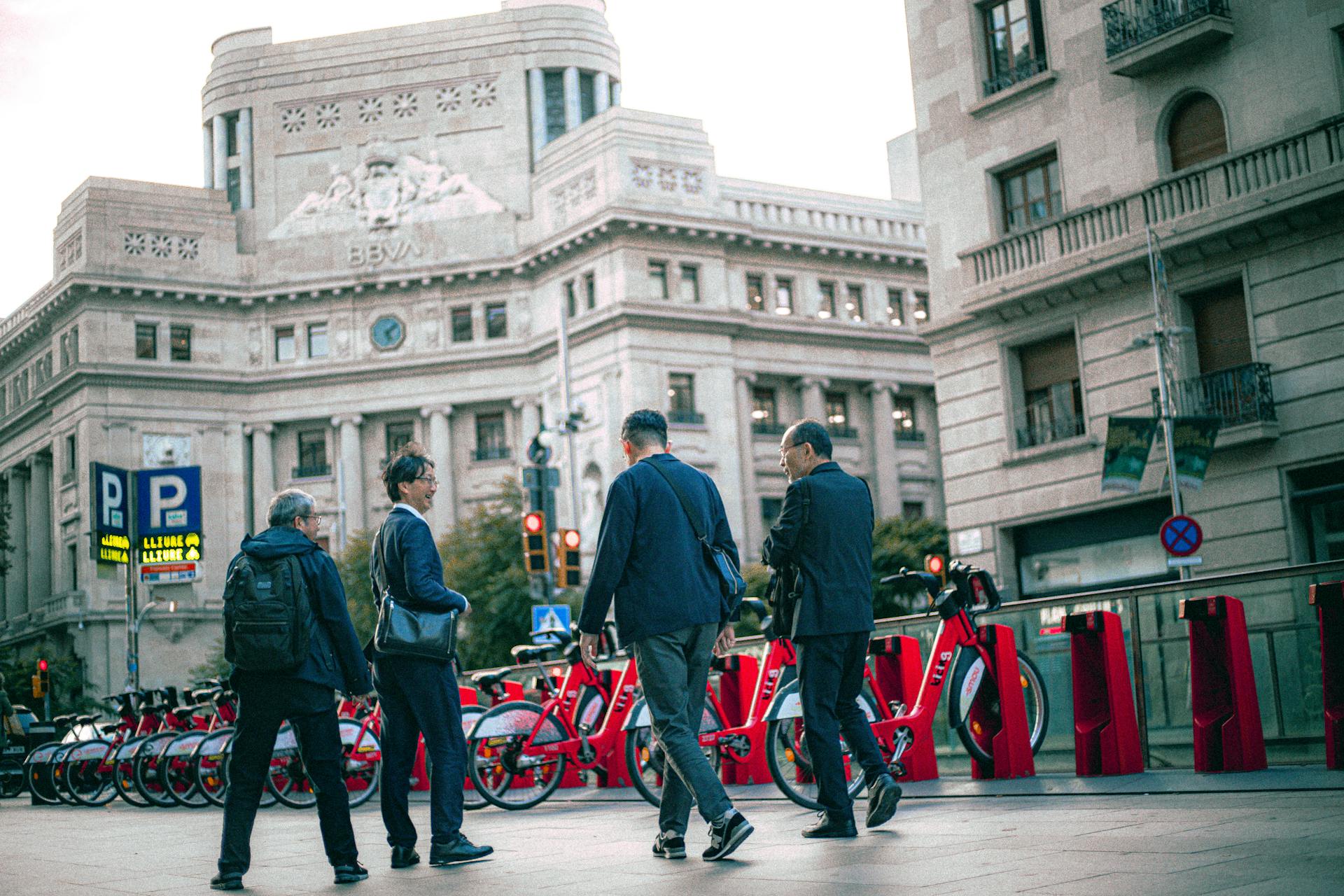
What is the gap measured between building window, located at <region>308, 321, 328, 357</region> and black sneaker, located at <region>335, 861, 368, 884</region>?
56340 millimetres

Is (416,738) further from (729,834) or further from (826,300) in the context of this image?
(826,300)

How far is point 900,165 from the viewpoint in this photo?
74125 millimetres

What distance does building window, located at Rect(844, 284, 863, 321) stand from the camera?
59.5 meters

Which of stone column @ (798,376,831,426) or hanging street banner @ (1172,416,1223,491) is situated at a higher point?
stone column @ (798,376,831,426)

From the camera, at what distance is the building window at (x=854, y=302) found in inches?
2343

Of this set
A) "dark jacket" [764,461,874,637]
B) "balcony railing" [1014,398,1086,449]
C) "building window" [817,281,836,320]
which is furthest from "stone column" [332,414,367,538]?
"dark jacket" [764,461,874,637]

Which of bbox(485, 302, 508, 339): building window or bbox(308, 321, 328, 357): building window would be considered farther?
bbox(308, 321, 328, 357): building window

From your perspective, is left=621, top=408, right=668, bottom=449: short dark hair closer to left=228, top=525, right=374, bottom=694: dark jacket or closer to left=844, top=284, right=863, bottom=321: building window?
left=228, top=525, right=374, bottom=694: dark jacket

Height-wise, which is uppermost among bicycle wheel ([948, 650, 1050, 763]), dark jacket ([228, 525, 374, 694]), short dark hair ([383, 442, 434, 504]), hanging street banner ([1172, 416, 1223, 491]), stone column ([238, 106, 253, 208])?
stone column ([238, 106, 253, 208])

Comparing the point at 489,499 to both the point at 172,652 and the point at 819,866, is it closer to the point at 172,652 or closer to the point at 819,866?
the point at 172,652

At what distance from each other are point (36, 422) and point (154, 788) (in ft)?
182

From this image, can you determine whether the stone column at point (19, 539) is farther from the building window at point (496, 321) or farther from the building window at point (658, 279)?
the building window at point (658, 279)

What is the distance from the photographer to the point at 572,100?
64250 mm

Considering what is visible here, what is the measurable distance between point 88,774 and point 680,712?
1255 cm
